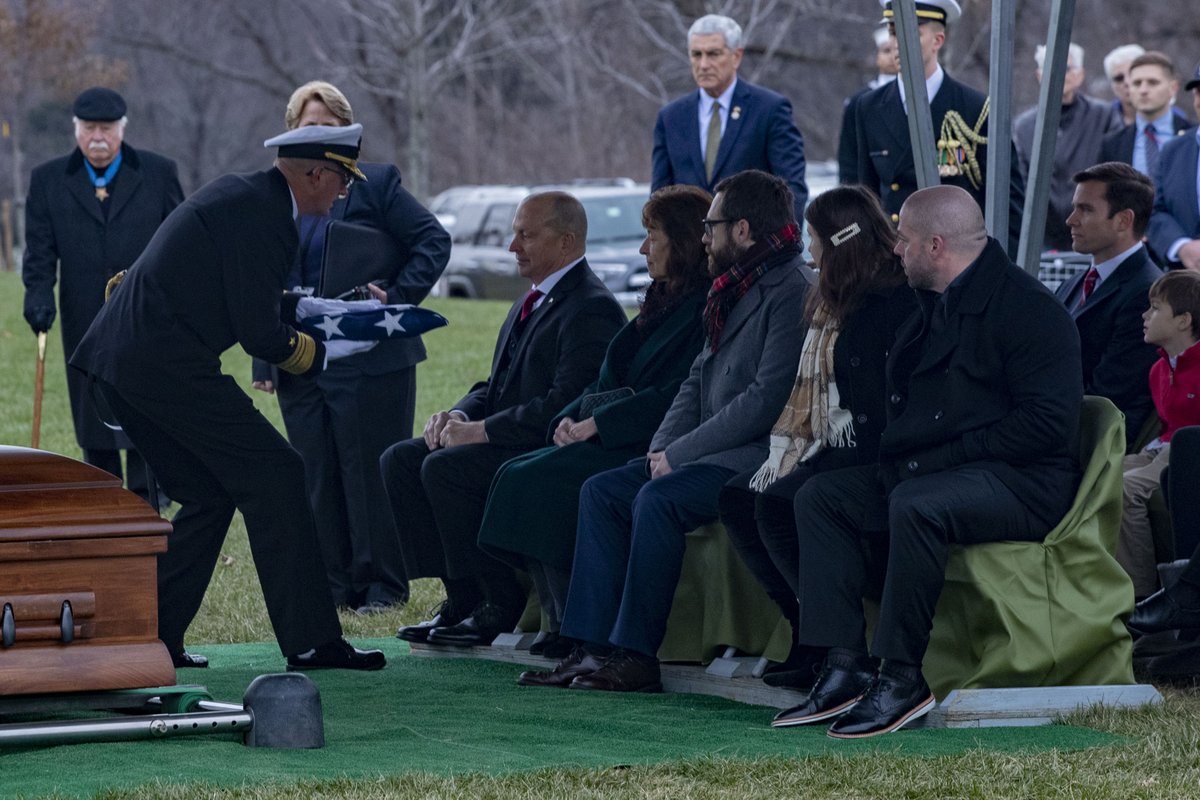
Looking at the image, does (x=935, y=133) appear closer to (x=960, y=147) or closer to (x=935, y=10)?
(x=960, y=147)

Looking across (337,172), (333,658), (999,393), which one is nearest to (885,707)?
(999,393)

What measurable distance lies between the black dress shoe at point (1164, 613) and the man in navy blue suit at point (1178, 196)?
224 cm

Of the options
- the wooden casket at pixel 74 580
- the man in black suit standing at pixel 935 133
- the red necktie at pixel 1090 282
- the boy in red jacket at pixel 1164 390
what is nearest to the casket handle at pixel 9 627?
the wooden casket at pixel 74 580

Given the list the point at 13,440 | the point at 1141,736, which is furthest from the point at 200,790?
the point at 13,440

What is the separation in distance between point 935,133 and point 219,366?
3240 millimetres

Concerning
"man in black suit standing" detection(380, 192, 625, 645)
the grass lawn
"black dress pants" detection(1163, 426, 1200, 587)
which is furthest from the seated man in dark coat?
"man in black suit standing" detection(380, 192, 625, 645)

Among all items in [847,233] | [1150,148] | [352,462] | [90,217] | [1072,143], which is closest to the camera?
[847,233]

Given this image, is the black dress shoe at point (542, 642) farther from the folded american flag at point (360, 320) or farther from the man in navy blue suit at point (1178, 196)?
the man in navy blue suit at point (1178, 196)

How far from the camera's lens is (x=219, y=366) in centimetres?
670

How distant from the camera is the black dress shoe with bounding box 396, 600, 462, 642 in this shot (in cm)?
785

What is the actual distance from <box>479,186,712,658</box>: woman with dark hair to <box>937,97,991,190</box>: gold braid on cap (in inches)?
60.5

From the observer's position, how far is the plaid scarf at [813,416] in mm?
6391

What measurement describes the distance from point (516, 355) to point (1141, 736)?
9.96ft

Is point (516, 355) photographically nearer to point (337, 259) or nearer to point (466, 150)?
point (337, 259)
